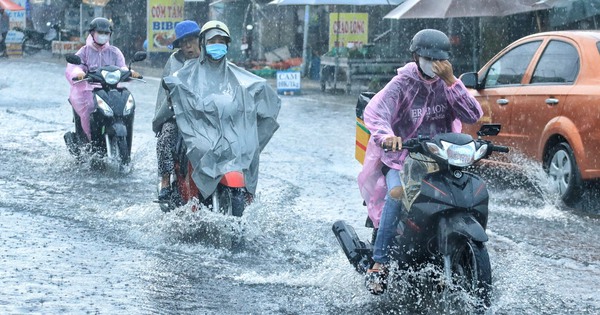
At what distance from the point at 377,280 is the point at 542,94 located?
454 centimetres

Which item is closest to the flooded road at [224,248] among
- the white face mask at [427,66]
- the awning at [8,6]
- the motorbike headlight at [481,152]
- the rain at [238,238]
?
the rain at [238,238]

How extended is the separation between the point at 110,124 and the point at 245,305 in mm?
5695

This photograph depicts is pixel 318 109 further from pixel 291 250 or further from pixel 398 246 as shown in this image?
pixel 398 246

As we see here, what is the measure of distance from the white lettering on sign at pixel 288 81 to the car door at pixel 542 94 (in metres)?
13.5

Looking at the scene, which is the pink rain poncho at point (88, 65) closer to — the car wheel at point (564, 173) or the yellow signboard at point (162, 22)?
the car wheel at point (564, 173)

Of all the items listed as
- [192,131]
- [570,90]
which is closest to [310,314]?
[192,131]

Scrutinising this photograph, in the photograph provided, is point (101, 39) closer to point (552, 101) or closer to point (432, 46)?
point (552, 101)

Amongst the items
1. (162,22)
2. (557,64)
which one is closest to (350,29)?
(162,22)

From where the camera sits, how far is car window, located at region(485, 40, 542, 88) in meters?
10.6

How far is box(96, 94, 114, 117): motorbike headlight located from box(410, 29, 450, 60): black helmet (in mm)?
6034

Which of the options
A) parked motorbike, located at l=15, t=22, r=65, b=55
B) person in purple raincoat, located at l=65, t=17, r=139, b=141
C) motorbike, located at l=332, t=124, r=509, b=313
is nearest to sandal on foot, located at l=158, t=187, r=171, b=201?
motorbike, located at l=332, t=124, r=509, b=313

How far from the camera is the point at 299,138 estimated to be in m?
15.1

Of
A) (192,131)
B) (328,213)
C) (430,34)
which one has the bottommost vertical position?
(328,213)

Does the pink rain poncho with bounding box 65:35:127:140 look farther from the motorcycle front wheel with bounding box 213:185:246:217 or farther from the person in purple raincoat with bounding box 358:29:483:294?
the person in purple raincoat with bounding box 358:29:483:294
